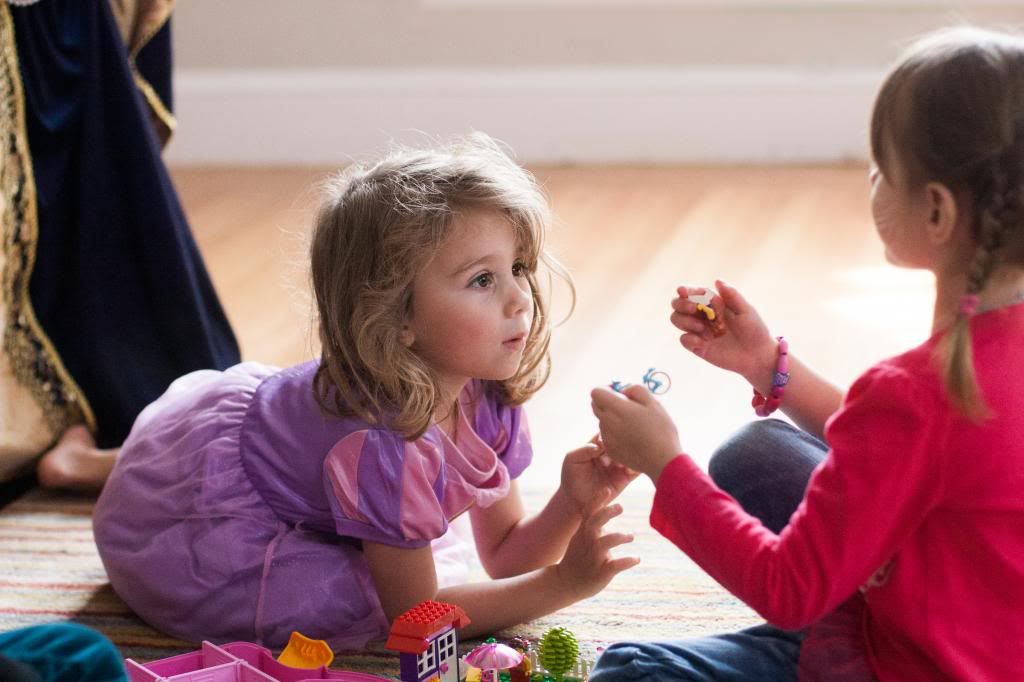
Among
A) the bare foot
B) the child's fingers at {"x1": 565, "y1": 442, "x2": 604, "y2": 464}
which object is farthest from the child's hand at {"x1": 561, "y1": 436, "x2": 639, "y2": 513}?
the bare foot

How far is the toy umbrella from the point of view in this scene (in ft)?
3.71

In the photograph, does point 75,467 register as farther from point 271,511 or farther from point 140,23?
point 140,23

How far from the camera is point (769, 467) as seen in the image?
44.8 inches

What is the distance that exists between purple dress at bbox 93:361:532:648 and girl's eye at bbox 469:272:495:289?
0.15m

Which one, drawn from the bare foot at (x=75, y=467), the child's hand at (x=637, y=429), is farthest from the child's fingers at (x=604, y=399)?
the bare foot at (x=75, y=467)

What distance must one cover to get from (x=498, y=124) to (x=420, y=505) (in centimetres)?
227

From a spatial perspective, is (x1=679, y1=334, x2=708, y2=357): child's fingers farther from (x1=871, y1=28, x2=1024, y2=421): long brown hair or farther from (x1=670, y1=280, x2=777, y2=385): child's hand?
(x1=871, y1=28, x2=1024, y2=421): long brown hair

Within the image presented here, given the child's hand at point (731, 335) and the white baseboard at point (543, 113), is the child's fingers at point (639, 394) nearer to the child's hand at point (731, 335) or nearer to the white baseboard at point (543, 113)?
the child's hand at point (731, 335)

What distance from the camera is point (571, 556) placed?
4.07 ft

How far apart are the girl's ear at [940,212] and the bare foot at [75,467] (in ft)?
3.73

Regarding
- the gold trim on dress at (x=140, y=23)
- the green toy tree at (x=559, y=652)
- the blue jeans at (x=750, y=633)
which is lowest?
the green toy tree at (x=559, y=652)

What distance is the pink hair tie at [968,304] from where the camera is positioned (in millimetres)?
819

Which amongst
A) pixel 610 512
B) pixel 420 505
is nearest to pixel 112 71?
pixel 420 505

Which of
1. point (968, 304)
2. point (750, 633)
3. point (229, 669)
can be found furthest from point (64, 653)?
point (968, 304)
